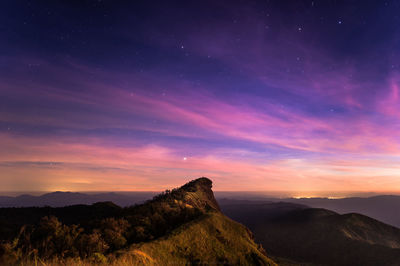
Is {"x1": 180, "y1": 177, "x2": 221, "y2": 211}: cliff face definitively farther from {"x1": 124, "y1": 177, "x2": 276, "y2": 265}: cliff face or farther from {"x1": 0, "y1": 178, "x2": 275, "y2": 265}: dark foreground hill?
{"x1": 0, "y1": 178, "x2": 275, "y2": 265}: dark foreground hill

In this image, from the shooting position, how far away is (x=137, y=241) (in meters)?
7.70

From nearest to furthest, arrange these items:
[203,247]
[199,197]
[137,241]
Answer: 1. [137,241]
2. [203,247]
3. [199,197]

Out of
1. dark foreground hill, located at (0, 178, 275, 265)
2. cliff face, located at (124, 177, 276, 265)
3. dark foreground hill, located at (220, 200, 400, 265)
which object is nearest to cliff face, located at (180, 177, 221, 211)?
cliff face, located at (124, 177, 276, 265)

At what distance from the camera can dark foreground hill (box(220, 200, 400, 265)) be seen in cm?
5813

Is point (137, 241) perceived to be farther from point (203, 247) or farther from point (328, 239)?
point (328, 239)

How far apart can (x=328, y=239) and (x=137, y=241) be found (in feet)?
268

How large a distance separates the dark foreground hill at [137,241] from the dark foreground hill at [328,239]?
5519 centimetres

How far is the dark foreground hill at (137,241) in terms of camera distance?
17.6 feet

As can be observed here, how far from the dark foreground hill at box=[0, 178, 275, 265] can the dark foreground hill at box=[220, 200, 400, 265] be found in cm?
5519

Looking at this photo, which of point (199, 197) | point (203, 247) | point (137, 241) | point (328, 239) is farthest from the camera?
point (328, 239)

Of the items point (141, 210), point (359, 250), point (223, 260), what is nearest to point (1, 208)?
point (141, 210)

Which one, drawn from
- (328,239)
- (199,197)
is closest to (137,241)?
(199,197)

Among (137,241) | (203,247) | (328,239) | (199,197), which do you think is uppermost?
(199,197)

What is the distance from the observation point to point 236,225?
1148 centimetres
